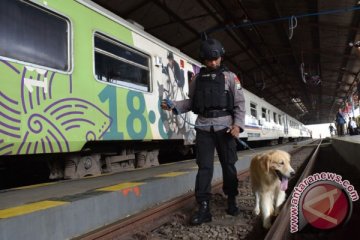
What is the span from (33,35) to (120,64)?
1775 millimetres

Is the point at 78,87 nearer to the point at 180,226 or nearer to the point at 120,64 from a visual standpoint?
the point at 120,64

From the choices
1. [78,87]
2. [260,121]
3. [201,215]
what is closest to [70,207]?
[201,215]

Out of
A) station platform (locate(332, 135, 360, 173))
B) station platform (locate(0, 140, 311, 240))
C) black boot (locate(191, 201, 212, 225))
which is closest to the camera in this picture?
station platform (locate(0, 140, 311, 240))

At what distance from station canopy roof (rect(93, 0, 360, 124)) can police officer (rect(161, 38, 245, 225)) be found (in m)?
7.88

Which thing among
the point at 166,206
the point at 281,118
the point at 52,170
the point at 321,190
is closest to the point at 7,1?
the point at 52,170

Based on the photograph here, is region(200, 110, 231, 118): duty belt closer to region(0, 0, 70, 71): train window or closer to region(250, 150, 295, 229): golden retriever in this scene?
region(250, 150, 295, 229): golden retriever

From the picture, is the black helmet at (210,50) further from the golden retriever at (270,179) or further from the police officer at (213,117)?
the golden retriever at (270,179)

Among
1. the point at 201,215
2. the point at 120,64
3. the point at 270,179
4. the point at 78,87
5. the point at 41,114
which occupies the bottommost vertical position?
the point at 201,215

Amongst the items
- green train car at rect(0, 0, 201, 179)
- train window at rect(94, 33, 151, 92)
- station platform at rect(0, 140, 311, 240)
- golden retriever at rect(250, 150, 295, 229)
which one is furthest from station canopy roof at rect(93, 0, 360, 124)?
golden retriever at rect(250, 150, 295, 229)

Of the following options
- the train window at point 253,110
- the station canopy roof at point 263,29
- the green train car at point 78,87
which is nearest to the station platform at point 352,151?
the station canopy roof at point 263,29

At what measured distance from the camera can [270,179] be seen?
347 cm

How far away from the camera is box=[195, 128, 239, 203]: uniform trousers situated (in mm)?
3814

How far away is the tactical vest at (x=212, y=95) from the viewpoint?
12.6 ft

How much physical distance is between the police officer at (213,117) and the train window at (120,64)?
212 cm
